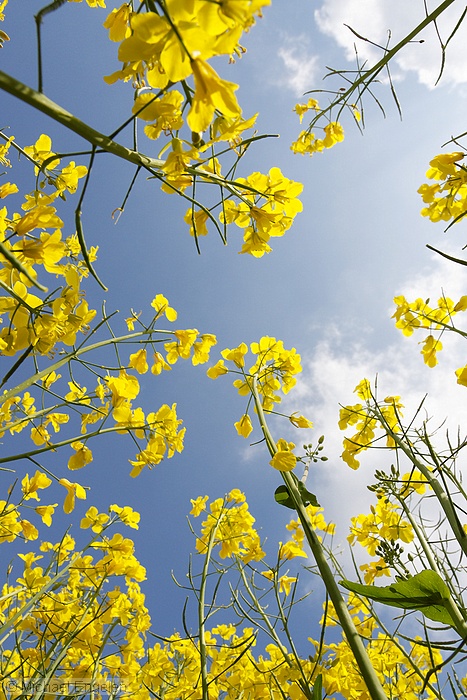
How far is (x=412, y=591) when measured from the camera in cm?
88

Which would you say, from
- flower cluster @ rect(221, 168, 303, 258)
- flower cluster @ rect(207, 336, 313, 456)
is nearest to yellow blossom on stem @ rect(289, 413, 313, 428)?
flower cluster @ rect(207, 336, 313, 456)

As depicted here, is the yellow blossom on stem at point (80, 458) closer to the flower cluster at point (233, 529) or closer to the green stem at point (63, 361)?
the green stem at point (63, 361)

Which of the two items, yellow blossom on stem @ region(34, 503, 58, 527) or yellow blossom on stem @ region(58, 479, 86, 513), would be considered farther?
yellow blossom on stem @ region(34, 503, 58, 527)

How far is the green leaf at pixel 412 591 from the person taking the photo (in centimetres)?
86

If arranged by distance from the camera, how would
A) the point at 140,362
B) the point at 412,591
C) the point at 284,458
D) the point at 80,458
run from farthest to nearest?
the point at 140,362, the point at 80,458, the point at 284,458, the point at 412,591

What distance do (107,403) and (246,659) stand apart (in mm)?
2246

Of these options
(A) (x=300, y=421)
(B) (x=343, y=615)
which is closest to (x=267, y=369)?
(A) (x=300, y=421)

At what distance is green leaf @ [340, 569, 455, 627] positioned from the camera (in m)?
0.86

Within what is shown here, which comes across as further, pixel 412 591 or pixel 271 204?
pixel 271 204

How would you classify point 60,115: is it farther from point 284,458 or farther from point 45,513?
point 45,513

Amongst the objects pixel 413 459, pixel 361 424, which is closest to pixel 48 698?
pixel 361 424

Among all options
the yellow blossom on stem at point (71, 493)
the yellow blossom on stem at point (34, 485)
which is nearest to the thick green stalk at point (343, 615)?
the yellow blossom on stem at point (71, 493)

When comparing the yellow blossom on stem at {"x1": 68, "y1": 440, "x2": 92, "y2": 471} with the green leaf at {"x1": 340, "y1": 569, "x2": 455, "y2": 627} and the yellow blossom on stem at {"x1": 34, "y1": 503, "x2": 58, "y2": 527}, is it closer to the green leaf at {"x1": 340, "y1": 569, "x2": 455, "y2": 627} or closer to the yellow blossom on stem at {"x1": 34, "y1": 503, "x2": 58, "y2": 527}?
the yellow blossom on stem at {"x1": 34, "y1": 503, "x2": 58, "y2": 527}

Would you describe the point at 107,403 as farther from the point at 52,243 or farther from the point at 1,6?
the point at 1,6
